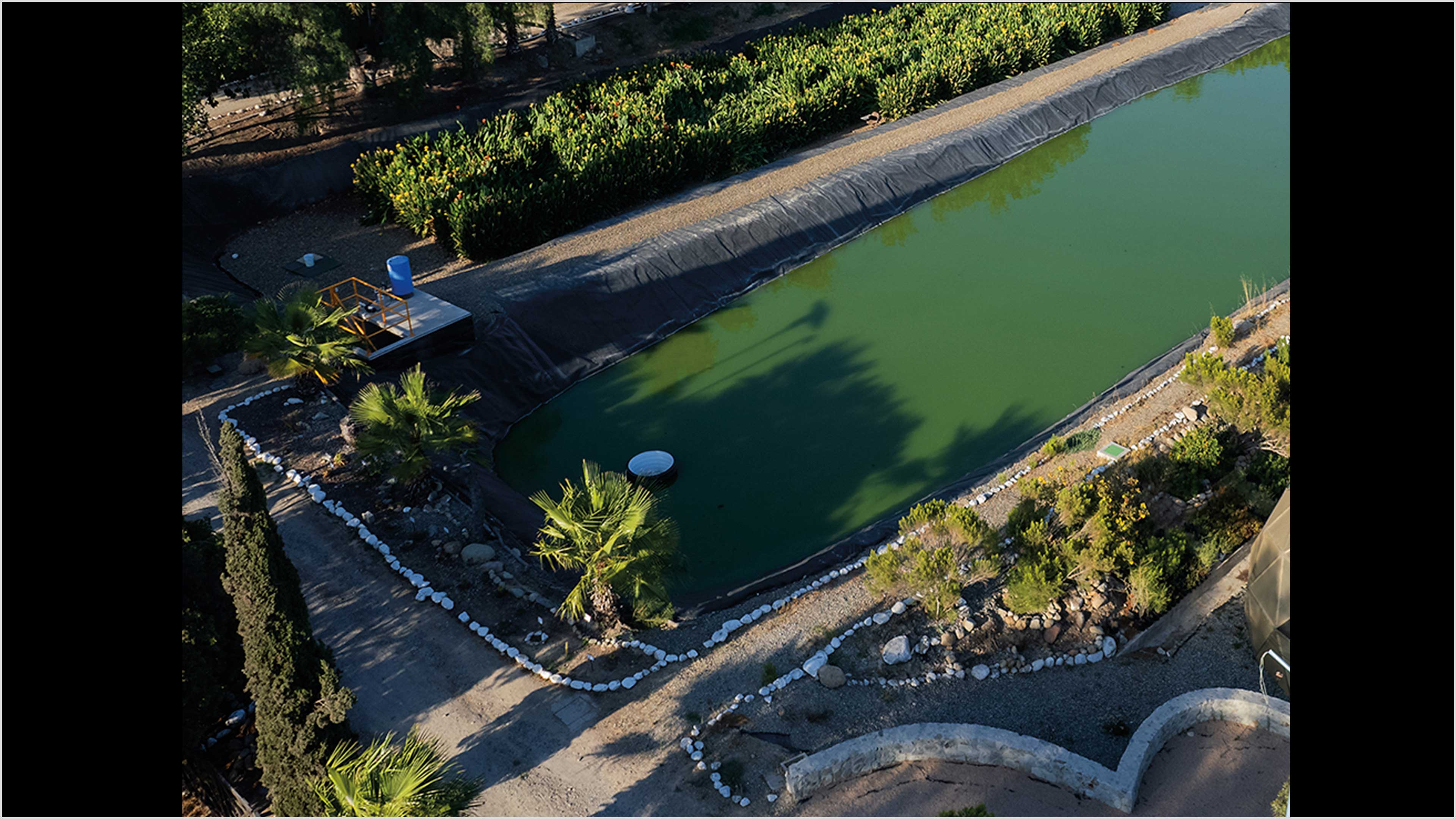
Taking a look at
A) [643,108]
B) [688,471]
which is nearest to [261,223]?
[643,108]

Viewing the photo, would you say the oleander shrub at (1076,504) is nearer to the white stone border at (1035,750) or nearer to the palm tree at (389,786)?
the white stone border at (1035,750)

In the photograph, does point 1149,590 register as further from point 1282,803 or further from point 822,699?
point 822,699

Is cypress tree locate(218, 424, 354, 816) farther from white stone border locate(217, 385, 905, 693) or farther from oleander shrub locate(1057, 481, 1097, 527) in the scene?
oleander shrub locate(1057, 481, 1097, 527)

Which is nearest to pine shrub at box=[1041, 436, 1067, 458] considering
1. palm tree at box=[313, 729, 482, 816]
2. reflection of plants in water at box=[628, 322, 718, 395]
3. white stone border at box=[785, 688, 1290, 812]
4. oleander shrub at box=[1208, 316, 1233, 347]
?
→ oleander shrub at box=[1208, 316, 1233, 347]

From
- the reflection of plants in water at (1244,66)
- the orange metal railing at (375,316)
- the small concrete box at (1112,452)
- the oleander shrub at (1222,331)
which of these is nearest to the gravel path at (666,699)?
the small concrete box at (1112,452)
